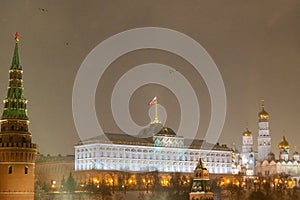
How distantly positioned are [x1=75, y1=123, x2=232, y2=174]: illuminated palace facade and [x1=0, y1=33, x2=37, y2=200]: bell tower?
8345 cm

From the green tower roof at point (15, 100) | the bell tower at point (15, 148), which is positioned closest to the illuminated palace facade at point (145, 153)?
the bell tower at point (15, 148)

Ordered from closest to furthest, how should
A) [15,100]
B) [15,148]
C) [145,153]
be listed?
[15,148] < [15,100] < [145,153]

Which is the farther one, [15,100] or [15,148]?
[15,100]

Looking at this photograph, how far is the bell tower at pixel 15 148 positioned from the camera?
85.7 meters

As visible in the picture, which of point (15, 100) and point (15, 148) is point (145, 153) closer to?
point (15, 100)

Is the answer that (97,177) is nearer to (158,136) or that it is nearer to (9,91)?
(158,136)

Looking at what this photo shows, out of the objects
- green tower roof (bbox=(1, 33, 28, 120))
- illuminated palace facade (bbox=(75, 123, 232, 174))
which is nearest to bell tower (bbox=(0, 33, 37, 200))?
green tower roof (bbox=(1, 33, 28, 120))

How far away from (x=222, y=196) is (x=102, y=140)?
40.6 meters

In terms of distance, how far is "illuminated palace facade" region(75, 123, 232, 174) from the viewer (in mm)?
173250

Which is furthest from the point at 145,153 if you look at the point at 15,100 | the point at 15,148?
the point at 15,148

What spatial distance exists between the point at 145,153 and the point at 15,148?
98.3 metres

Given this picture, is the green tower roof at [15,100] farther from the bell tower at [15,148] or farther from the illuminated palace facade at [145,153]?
the illuminated palace facade at [145,153]

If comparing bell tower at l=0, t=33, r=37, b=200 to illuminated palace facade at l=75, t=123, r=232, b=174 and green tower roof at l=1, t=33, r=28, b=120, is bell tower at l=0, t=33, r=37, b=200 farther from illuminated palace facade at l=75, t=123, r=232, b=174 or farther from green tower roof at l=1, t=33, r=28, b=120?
illuminated palace facade at l=75, t=123, r=232, b=174

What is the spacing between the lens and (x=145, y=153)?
183125 mm
